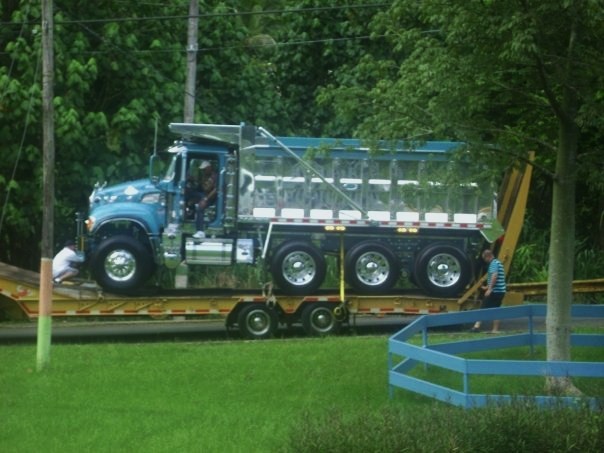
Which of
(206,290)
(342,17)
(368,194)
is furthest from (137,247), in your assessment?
(342,17)

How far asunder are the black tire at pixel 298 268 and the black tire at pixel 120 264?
2335mm

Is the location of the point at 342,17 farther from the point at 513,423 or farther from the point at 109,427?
the point at 513,423

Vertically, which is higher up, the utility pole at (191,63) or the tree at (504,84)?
the utility pole at (191,63)

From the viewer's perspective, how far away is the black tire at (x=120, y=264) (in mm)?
21000

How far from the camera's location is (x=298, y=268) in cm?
2130

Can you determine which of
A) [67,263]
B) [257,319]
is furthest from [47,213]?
[257,319]

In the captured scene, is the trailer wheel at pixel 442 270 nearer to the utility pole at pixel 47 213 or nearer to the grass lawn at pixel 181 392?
the grass lawn at pixel 181 392

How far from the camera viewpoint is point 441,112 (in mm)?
13289

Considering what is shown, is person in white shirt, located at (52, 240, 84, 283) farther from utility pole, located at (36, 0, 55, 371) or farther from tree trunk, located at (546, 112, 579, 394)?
tree trunk, located at (546, 112, 579, 394)

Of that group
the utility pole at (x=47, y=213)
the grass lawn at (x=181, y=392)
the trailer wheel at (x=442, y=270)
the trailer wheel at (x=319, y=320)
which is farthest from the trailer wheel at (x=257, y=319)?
the utility pole at (x=47, y=213)

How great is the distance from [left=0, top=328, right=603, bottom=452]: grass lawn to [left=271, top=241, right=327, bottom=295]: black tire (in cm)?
183

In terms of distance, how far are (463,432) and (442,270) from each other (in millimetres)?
12483

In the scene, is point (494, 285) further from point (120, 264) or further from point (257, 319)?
point (120, 264)

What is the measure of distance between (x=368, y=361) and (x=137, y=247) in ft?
19.7
